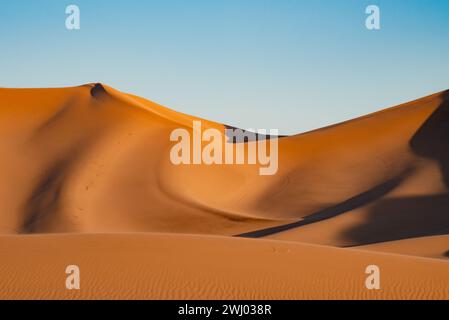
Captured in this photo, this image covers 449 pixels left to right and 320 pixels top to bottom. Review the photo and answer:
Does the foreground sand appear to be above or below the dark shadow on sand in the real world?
below

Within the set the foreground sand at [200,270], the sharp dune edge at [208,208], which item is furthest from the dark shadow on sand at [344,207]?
the foreground sand at [200,270]

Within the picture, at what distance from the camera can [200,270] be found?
11344 millimetres

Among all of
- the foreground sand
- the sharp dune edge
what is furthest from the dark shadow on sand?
the foreground sand

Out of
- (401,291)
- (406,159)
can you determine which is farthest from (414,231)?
(401,291)

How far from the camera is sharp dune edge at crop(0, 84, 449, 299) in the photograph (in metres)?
10.9

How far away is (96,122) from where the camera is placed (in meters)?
37.9

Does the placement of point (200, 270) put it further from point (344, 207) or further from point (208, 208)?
point (344, 207)

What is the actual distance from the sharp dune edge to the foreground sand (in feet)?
0.13

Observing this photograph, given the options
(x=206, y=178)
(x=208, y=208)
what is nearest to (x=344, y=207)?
(x=208, y=208)

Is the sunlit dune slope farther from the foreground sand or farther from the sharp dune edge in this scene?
the foreground sand
